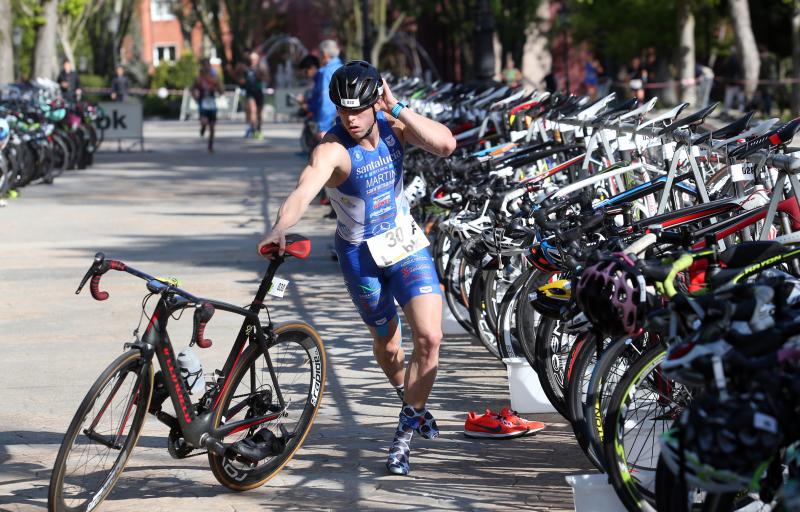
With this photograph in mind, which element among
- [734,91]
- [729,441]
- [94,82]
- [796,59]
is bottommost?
[94,82]

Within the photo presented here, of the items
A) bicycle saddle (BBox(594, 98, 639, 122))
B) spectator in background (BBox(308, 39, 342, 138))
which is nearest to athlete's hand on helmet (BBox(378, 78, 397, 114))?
bicycle saddle (BBox(594, 98, 639, 122))

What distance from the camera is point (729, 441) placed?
3545 mm

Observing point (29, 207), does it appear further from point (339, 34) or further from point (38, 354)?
point (339, 34)

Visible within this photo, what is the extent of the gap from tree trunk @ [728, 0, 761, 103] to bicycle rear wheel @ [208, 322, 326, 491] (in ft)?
91.5

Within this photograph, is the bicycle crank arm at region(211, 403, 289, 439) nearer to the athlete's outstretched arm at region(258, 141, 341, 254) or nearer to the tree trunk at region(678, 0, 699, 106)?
the athlete's outstretched arm at region(258, 141, 341, 254)

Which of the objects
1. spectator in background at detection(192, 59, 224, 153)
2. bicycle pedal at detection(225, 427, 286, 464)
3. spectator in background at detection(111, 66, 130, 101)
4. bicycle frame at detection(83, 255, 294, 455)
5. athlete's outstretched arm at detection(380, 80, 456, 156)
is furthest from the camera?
spectator in background at detection(111, 66, 130, 101)

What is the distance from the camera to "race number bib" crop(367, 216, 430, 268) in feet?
20.6

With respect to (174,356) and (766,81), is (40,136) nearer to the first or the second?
(174,356)

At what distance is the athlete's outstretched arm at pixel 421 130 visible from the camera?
6336mm

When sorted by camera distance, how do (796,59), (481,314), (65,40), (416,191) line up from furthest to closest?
(65,40) → (796,59) → (416,191) → (481,314)

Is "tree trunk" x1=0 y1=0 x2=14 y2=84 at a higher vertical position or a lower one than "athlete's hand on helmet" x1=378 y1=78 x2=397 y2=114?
lower

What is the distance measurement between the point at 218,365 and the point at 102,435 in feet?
9.67

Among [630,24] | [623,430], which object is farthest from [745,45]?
[623,430]

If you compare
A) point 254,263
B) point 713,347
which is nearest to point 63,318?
point 254,263
